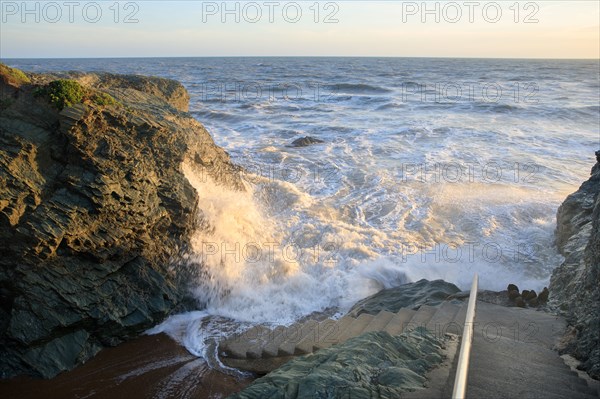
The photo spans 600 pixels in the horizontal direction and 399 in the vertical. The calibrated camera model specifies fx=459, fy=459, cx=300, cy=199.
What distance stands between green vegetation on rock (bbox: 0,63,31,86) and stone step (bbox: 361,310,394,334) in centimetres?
718

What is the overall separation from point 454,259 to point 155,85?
9.68 meters

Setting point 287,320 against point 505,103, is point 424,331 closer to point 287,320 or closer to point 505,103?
point 287,320

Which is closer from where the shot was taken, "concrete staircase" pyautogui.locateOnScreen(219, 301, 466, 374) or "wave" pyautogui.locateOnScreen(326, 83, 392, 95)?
"concrete staircase" pyautogui.locateOnScreen(219, 301, 466, 374)

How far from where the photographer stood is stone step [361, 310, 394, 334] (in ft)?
21.2

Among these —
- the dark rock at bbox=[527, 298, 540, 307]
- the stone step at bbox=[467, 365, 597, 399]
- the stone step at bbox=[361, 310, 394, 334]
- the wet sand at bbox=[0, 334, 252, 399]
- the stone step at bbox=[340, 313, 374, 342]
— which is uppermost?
the stone step at bbox=[467, 365, 597, 399]

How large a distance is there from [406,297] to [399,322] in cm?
180

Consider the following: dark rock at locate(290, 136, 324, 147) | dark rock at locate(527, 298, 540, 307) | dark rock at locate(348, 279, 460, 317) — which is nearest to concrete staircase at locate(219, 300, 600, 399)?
dark rock at locate(348, 279, 460, 317)

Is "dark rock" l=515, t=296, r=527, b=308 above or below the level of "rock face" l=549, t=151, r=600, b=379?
below

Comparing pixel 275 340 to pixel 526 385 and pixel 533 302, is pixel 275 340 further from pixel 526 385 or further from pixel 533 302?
pixel 533 302

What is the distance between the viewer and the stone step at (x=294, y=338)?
20.9 feet

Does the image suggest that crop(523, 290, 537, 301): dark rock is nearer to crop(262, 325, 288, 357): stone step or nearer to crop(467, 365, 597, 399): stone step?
crop(467, 365, 597, 399): stone step

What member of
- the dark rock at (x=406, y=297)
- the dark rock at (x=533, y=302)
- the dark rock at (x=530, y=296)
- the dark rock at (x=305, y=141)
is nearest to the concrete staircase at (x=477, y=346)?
the dark rock at (x=406, y=297)

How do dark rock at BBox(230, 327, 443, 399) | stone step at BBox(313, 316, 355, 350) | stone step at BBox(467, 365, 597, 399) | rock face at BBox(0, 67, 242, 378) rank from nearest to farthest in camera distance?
1. dark rock at BBox(230, 327, 443, 399)
2. stone step at BBox(467, 365, 597, 399)
3. stone step at BBox(313, 316, 355, 350)
4. rock face at BBox(0, 67, 242, 378)

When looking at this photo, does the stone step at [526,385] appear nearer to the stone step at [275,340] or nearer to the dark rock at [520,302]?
the stone step at [275,340]
